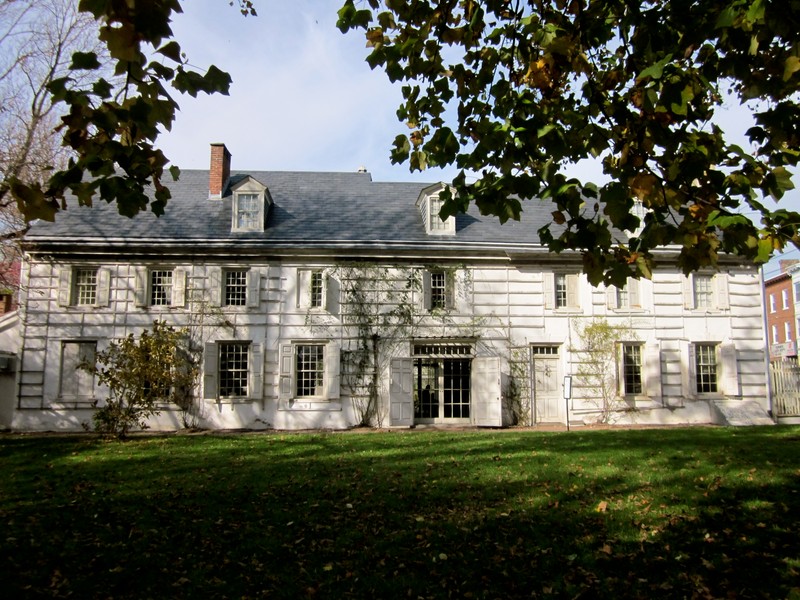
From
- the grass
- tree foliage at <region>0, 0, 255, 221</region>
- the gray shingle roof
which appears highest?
the gray shingle roof

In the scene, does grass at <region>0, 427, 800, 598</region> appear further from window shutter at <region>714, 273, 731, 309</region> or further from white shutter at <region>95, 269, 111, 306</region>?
window shutter at <region>714, 273, 731, 309</region>

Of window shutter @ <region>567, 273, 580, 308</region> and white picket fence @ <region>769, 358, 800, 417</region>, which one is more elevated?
window shutter @ <region>567, 273, 580, 308</region>

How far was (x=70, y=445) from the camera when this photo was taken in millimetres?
14625

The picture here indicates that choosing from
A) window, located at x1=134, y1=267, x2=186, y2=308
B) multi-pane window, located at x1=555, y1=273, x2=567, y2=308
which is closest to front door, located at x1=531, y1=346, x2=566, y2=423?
multi-pane window, located at x1=555, y1=273, x2=567, y2=308

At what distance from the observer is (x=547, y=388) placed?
20031 mm

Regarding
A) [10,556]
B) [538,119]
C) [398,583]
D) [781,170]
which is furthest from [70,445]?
[781,170]

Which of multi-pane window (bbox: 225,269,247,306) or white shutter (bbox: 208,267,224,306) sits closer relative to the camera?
white shutter (bbox: 208,267,224,306)

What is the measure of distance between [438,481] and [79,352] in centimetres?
1501

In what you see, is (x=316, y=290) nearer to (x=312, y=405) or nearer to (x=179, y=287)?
(x=312, y=405)

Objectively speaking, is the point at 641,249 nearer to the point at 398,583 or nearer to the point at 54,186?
the point at 398,583

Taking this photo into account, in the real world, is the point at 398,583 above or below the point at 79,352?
below

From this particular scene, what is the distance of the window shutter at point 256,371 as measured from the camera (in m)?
19.2

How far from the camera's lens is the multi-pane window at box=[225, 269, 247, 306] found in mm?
19844


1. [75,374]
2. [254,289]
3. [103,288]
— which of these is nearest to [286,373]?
[254,289]
